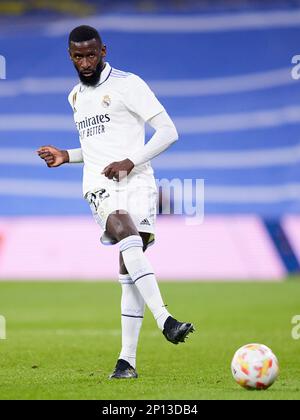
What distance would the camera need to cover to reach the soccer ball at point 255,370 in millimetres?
6094

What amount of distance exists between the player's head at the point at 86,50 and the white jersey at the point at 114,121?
0.15 meters

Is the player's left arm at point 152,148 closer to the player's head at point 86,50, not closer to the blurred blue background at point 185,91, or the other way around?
the player's head at point 86,50

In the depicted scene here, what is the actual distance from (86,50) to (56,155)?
92 centimetres

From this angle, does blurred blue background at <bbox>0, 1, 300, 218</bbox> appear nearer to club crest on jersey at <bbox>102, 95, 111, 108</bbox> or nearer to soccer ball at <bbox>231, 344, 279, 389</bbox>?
club crest on jersey at <bbox>102, 95, 111, 108</bbox>

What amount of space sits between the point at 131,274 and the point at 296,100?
62.9 feet

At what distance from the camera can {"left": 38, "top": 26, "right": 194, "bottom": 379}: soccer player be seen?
6.73 meters

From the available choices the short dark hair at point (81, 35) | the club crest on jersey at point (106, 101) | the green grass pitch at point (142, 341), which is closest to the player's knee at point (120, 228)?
the club crest on jersey at point (106, 101)

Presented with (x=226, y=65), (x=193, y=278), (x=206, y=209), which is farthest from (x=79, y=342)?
(x=226, y=65)

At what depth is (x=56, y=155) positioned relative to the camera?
740cm

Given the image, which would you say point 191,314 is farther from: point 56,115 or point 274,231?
point 56,115

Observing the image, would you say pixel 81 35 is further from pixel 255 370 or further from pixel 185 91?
pixel 185 91

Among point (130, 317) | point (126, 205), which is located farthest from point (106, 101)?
point (130, 317)

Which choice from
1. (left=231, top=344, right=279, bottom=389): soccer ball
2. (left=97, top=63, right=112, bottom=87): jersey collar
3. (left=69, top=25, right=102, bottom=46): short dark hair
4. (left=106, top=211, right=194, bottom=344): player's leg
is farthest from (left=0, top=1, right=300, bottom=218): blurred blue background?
(left=231, top=344, right=279, bottom=389): soccer ball
